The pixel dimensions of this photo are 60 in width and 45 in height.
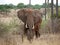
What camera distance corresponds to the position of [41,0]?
3.24m

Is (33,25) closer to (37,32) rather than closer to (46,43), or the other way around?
(37,32)

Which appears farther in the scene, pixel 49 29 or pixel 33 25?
pixel 49 29

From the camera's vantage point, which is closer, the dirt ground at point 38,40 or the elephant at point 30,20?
the elephant at point 30,20

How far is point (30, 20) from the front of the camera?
2941 millimetres

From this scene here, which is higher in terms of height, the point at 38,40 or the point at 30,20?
the point at 30,20

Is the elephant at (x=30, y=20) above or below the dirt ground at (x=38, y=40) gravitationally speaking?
above

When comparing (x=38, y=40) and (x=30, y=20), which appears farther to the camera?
(x=38, y=40)

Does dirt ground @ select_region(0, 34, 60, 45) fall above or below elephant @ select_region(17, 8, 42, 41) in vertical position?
below

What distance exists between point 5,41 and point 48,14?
2.38 feet

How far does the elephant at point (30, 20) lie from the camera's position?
9.64 ft

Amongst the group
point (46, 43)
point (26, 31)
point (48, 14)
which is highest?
point (48, 14)

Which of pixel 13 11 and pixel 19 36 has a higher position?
pixel 13 11

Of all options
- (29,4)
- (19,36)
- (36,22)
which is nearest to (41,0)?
(29,4)

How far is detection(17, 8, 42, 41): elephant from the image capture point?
2.94m
